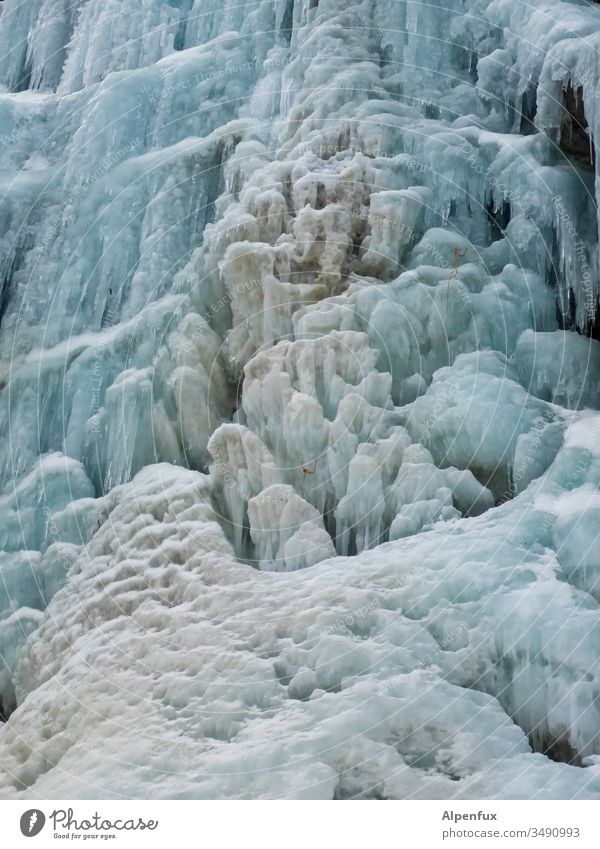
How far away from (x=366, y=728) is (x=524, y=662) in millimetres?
1246

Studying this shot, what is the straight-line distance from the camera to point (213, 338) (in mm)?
9250
